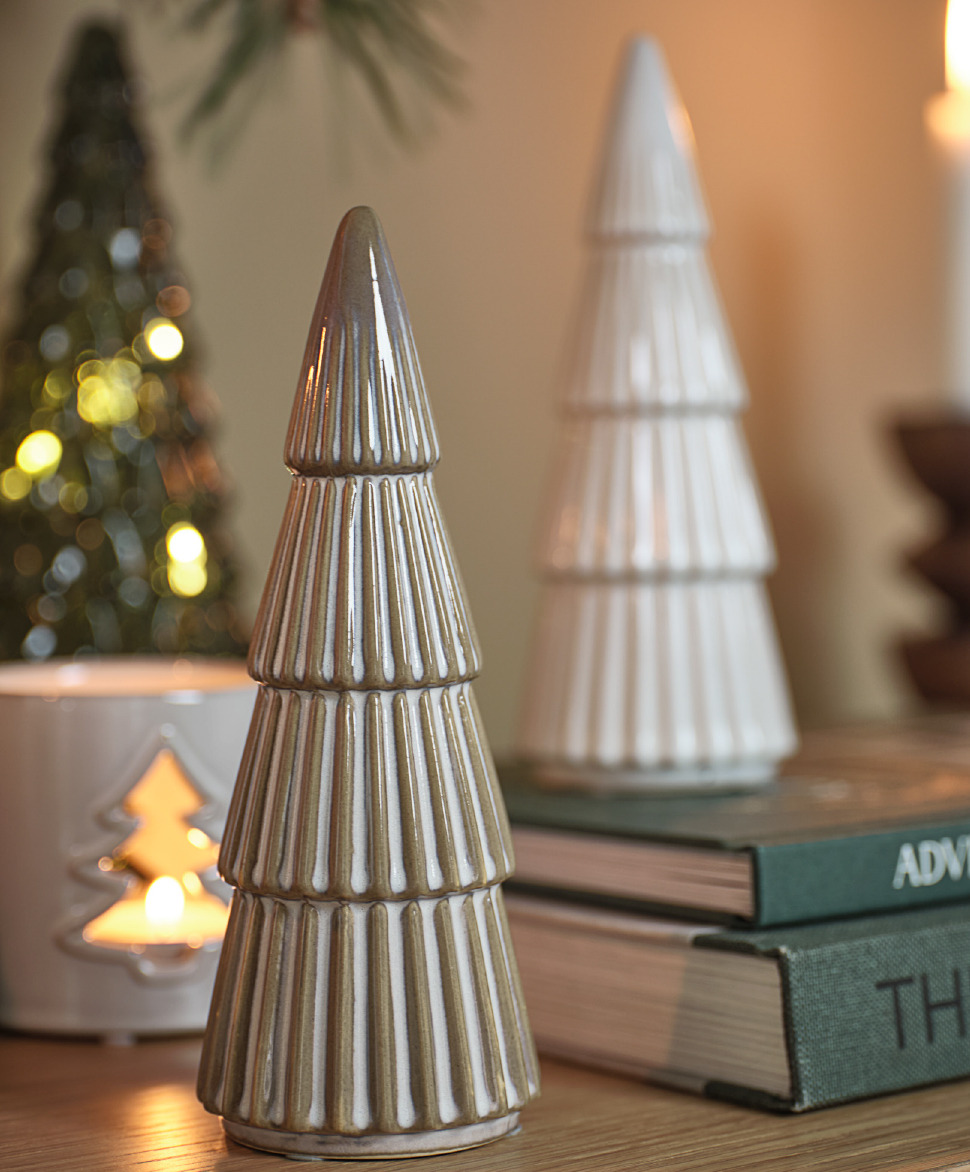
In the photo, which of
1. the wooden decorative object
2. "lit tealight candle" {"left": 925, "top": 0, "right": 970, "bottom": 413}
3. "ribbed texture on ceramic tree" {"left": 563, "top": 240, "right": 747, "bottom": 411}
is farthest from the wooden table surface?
"lit tealight candle" {"left": 925, "top": 0, "right": 970, "bottom": 413}

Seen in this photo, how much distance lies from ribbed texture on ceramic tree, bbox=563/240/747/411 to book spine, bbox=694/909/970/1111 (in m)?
0.22

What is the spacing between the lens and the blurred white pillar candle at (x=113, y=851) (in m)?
0.47

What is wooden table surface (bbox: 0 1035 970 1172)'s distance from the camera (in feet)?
1.19

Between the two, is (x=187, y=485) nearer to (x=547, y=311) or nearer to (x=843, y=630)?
(x=547, y=311)

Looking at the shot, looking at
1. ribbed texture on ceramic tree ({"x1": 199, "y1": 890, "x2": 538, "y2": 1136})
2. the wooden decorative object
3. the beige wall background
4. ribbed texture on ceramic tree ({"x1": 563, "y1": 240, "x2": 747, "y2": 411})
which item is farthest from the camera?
the wooden decorative object

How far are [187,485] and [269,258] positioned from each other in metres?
0.17

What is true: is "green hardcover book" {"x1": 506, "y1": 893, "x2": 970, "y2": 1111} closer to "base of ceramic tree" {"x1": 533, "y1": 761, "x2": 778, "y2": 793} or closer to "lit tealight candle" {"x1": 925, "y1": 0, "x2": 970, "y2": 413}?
"base of ceramic tree" {"x1": 533, "y1": 761, "x2": 778, "y2": 793}

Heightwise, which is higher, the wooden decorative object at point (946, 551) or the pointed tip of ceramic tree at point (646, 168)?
the pointed tip of ceramic tree at point (646, 168)

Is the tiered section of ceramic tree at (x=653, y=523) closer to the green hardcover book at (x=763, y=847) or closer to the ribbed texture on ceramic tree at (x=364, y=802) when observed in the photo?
the green hardcover book at (x=763, y=847)

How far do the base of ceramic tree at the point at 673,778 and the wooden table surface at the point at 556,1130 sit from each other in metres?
0.13

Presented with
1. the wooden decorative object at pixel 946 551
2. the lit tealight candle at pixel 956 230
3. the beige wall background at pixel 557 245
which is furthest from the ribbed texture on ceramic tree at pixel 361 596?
the lit tealight candle at pixel 956 230

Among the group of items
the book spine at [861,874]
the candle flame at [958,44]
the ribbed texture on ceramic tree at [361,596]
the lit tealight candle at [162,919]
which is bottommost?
the lit tealight candle at [162,919]

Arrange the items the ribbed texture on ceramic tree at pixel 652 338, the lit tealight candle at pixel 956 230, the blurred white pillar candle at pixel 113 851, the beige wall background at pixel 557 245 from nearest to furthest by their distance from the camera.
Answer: the blurred white pillar candle at pixel 113 851 < the ribbed texture on ceramic tree at pixel 652 338 < the beige wall background at pixel 557 245 < the lit tealight candle at pixel 956 230

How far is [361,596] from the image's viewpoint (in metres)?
0.36
